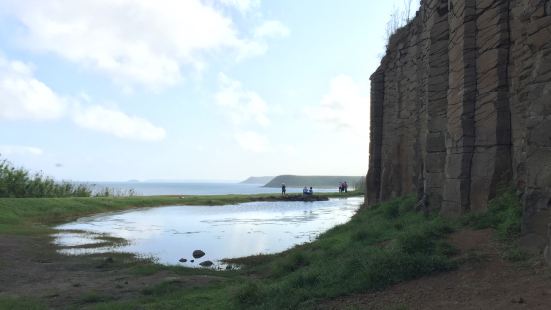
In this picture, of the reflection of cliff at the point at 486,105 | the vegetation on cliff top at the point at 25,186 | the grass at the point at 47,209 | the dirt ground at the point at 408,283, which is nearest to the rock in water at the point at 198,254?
the dirt ground at the point at 408,283

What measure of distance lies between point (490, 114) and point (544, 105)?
115 inches

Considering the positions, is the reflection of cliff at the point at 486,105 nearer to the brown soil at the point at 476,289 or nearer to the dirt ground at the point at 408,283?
the brown soil at the point at 476,289

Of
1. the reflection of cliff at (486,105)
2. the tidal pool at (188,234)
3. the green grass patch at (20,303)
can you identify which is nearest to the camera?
the reflection of cliff at (486,105)

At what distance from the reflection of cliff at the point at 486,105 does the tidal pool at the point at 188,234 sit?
8.09 meters

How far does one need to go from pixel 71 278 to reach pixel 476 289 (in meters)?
11.1

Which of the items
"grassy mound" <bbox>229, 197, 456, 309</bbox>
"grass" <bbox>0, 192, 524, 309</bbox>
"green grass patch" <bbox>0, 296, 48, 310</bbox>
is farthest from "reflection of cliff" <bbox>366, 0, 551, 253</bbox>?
"green grass patch" <bbox>0, 296, 48, 310</bbox>

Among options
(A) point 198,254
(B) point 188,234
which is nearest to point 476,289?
(A) point 198,254

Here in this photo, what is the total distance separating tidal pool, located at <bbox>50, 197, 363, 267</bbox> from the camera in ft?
61.5

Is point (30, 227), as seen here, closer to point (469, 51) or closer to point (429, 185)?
point (429, 185)

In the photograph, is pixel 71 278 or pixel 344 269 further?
pixel 71 278

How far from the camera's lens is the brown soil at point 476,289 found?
5.19m

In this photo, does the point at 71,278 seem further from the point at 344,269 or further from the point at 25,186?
the point at 25,186

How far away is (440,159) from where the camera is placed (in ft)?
40.8

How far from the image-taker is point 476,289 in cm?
584
